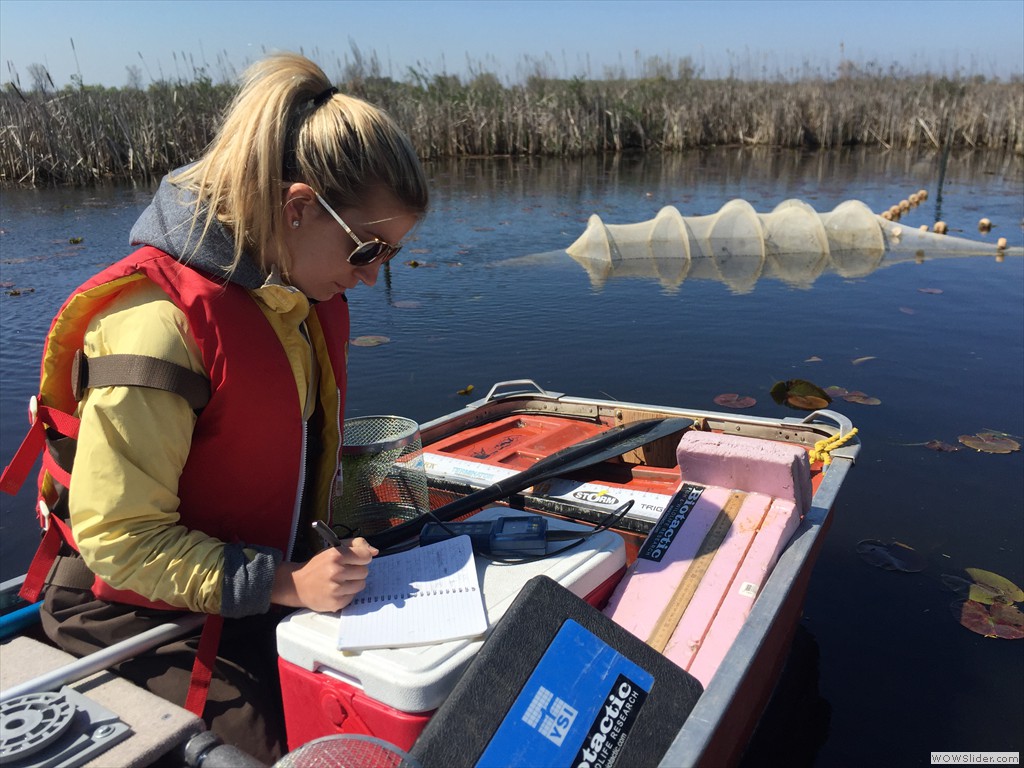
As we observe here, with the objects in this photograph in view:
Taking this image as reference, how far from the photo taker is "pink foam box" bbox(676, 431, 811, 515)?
2588 millimetres

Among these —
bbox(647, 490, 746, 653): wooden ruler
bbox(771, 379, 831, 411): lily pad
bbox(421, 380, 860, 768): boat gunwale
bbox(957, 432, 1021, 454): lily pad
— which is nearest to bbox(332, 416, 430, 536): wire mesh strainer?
bbox(647, 490, 746, 653): wooden ruler

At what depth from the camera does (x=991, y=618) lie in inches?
139

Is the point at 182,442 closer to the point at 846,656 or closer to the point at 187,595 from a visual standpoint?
the point at 187,595

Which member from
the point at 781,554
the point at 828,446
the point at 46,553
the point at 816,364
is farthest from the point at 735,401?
the point at 46,553

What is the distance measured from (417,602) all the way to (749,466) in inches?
55.5

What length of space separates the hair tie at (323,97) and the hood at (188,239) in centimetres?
35

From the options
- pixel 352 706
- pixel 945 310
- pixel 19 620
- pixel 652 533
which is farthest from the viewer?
pixel 945 310

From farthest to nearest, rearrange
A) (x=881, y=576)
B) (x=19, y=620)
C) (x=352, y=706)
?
(x=881, y=576) < (x=19, y=620) < (x=352, y=706)

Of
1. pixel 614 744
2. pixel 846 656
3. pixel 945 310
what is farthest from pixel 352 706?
pixel 945 310

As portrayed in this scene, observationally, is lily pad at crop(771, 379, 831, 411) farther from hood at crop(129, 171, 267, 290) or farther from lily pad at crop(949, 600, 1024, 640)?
hood at crop(129, 171, 267, 290)

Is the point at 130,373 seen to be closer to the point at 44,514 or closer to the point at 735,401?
the point at 44,514

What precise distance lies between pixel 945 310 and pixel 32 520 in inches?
338

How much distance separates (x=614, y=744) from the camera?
159 cm

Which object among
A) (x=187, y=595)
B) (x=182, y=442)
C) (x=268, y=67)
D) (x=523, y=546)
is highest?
(x=268, y=67)
